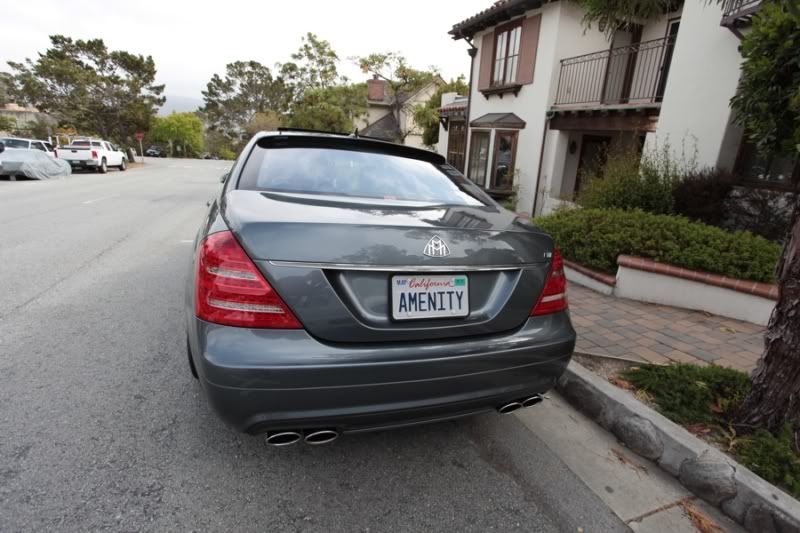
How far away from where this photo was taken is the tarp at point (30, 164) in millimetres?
14648

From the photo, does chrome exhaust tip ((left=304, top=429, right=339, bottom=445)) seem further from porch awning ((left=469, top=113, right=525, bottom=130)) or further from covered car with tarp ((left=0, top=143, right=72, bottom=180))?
covered car with tarp ((left=0, top=143, right=72, bottom=180))

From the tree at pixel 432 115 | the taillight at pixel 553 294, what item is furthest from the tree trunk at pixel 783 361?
the tree at pixel 432 115

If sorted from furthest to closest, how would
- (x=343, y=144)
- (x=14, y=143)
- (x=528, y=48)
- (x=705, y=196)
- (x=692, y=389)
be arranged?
(x=14, y=143) → (x=528, y=48) → (x=705, y=196) → (x=343, y=144) → (x=692, y=389)

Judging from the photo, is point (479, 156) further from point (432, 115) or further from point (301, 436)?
point (301, 436)

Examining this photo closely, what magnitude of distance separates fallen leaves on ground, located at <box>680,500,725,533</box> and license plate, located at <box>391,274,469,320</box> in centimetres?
138

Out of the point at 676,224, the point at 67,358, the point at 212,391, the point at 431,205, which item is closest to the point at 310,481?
the point at 212,391

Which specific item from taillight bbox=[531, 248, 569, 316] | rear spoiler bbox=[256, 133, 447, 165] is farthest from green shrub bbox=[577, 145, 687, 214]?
taillight bbox=[531, 248, 569, 316]

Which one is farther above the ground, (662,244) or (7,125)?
(7,125)

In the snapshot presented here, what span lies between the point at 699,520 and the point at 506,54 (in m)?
12.7

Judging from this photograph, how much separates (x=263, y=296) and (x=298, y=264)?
6.7 inches

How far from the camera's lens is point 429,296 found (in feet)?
5.71

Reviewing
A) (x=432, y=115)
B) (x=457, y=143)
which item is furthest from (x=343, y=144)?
(x=432, y=115)

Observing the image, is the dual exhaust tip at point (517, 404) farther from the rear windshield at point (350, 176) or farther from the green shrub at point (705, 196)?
the green shrub at point (705, 196)

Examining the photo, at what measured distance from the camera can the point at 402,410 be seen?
1.71m
